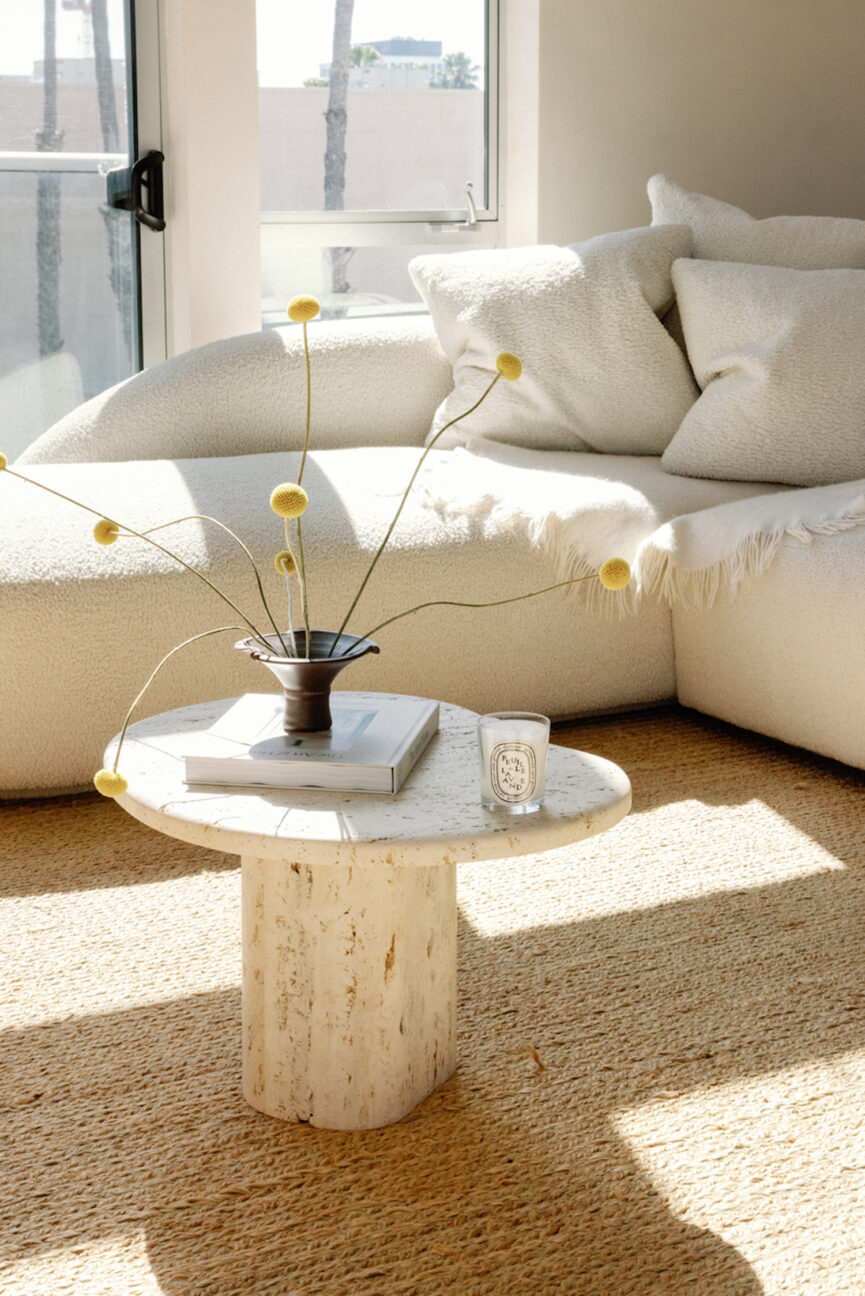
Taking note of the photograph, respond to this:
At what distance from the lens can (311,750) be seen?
1.24m

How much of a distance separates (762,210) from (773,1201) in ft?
10.5

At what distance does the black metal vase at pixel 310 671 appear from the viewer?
4.09ft

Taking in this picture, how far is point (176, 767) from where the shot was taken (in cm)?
128

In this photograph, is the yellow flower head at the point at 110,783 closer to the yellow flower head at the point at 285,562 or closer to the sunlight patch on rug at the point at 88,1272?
the yellow flower head at the point at 285,562

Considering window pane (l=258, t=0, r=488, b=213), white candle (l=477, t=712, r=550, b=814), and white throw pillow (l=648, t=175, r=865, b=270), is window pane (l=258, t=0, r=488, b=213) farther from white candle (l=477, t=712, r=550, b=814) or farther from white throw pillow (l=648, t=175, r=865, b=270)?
white candle (l=477, t=712, r=550, b=814)

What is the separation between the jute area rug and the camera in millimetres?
1109

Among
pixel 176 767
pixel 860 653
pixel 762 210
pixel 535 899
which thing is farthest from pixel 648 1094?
pixel 762 210

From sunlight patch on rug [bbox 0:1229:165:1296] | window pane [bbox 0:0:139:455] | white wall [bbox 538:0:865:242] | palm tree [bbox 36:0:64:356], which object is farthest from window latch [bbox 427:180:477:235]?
sunlight patch on rug [bbox 0:1229:165:1296]

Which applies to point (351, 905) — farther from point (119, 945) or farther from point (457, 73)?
point (457, 73)

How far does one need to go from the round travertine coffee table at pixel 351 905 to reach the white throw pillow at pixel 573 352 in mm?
1570

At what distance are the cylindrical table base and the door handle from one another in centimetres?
236

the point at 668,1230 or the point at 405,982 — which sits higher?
the point at 405,982

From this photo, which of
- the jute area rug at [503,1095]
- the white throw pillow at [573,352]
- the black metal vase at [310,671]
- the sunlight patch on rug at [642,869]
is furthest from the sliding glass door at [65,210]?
the black metal vase at [310,671]

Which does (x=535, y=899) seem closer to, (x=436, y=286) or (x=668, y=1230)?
(x=668, y=1230)
